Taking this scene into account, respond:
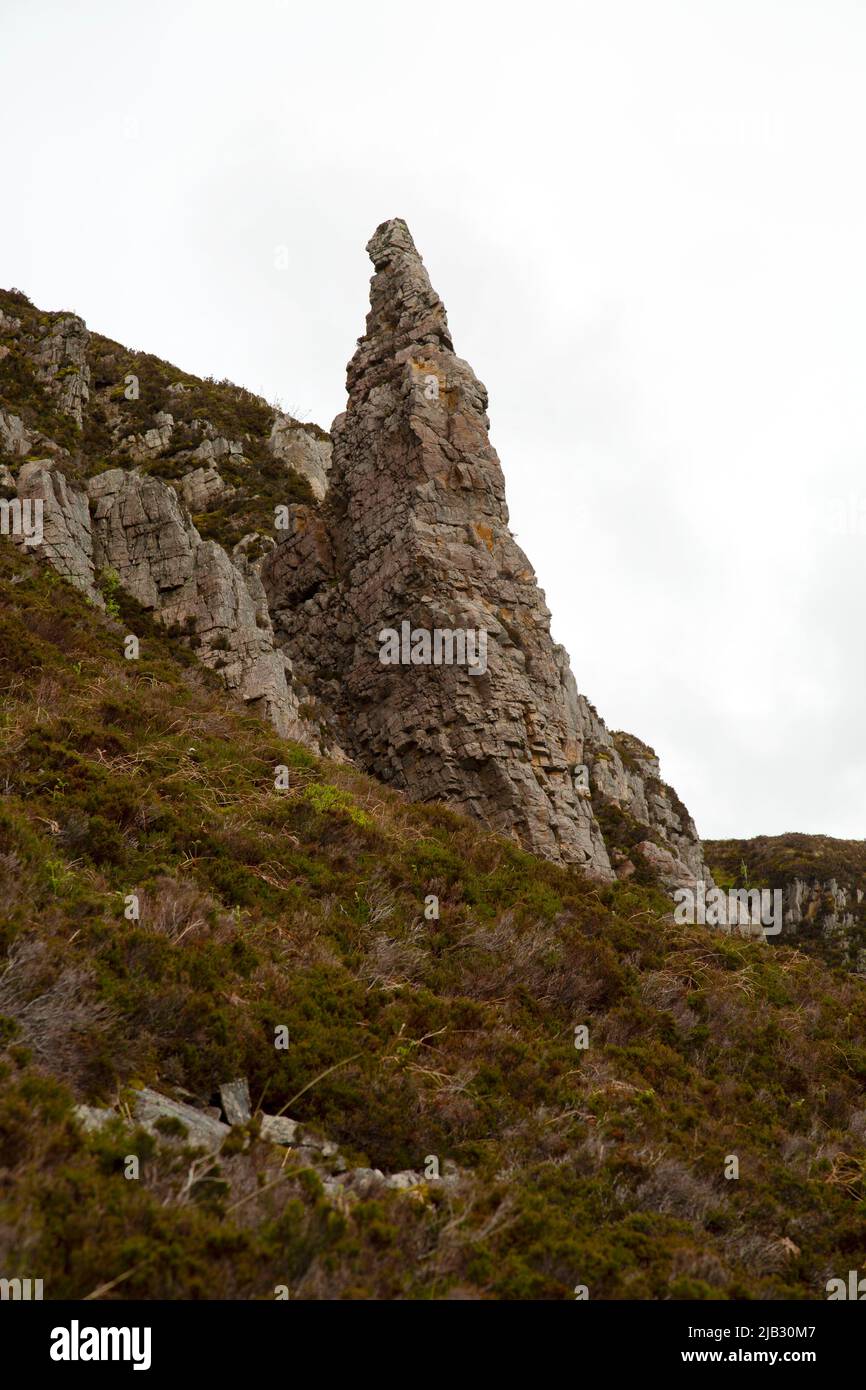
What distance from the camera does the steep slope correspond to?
5129 mm

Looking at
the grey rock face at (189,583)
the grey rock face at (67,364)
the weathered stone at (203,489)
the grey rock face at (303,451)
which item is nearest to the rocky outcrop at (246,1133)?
the grey rock face at (189,583)

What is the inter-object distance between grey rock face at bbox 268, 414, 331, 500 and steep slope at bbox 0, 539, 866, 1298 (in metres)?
24.0

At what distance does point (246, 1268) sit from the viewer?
4621 millimetres

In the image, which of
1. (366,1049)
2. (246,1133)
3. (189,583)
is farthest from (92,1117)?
(189,583)

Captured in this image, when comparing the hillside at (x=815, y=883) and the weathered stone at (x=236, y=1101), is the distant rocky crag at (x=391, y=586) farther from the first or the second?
the hillside at (x=815, y=883)

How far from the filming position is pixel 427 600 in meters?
20.8

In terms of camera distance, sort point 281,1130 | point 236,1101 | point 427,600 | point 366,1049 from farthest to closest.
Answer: point 427,600 → point 366,1049 → point 236,1101 → point 281,1130

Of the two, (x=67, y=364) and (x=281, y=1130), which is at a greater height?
(x=67, y=364)

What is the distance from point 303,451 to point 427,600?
66.5ft

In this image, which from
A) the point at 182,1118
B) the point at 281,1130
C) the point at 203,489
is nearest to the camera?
the point at 182,1118

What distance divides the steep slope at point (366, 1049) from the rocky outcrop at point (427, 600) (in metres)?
5.26

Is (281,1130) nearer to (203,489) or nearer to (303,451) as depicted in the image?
(203,489)
